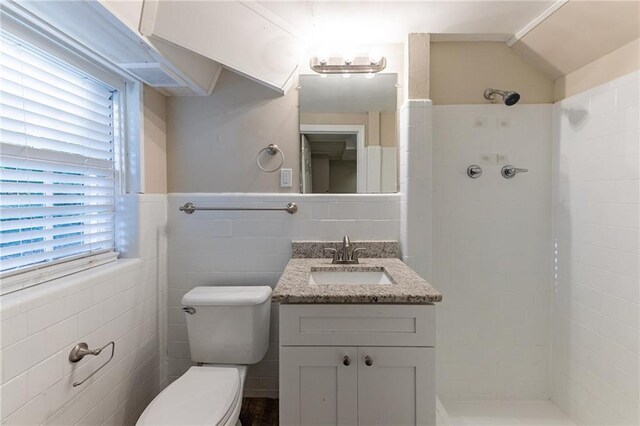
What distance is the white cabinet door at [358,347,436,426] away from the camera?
1.19m

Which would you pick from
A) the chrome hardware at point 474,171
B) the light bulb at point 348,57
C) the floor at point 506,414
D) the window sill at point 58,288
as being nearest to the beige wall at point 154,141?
the window sill at point 58,288

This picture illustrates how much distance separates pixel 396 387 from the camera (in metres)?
1.20

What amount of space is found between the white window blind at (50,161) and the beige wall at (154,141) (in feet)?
0.52

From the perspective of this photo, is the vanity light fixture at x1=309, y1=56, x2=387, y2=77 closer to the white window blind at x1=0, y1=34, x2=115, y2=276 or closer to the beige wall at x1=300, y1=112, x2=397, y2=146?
the beige wall at x1=300, y1=112, x2=397, y2=146

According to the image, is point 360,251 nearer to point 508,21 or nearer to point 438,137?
point 438,137

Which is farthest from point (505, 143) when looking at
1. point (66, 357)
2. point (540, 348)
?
point (66, 357)

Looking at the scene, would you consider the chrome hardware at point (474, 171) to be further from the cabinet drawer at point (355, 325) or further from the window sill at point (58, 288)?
the window sill at point (58, 288)

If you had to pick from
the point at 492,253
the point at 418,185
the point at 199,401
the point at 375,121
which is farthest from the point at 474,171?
the point at 199,401

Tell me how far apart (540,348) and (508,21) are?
187 centimetres

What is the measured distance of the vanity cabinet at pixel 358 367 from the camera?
1193mm

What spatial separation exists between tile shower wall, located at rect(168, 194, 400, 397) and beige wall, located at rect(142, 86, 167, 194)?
14 centimetres

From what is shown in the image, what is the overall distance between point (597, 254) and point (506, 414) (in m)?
1.02

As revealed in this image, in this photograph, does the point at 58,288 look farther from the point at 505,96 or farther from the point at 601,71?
the point at 601,71

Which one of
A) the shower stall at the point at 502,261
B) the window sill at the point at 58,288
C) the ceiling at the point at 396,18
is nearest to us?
the window sill at the point at 58,288
